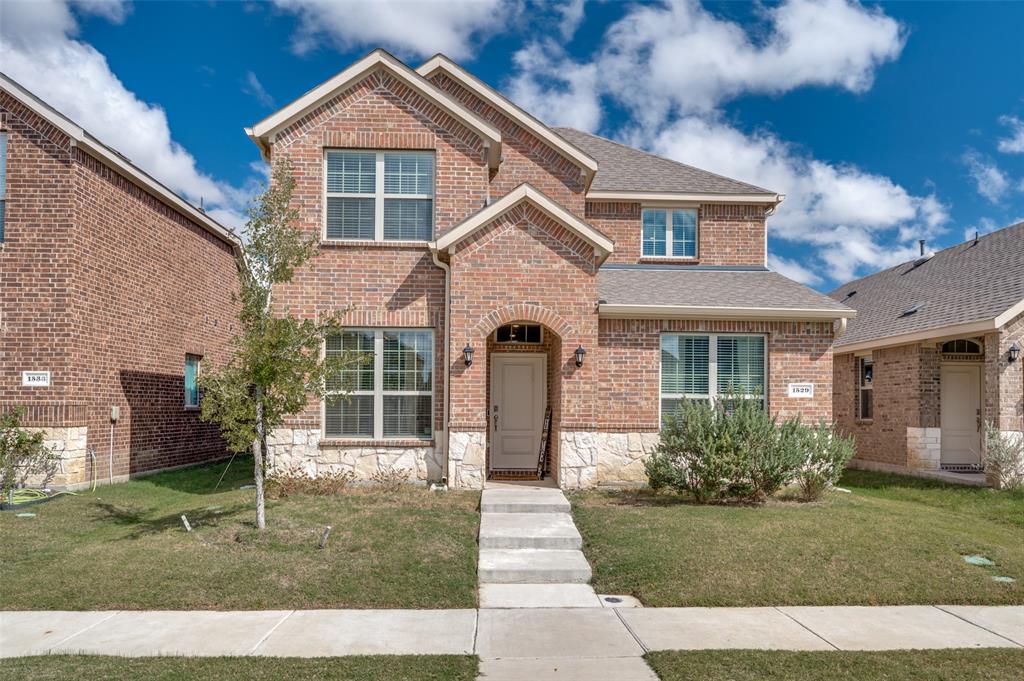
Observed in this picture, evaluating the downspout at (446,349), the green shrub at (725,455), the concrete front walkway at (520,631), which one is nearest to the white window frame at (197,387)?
the downspout at (446,349)

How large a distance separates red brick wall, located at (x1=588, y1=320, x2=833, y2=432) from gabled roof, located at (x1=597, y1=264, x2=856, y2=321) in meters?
0.21

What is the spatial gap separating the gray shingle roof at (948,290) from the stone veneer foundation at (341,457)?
10905mm

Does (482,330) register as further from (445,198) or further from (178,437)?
(178,437)

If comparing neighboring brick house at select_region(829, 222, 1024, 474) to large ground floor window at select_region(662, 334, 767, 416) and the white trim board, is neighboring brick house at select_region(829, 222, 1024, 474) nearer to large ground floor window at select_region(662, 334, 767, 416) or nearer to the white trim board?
the white trim board

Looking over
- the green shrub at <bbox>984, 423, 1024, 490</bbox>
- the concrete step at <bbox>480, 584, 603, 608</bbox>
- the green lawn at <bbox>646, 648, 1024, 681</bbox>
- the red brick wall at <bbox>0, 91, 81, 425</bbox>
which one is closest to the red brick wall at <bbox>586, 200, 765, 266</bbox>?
the green shrub at <bbox>984, 423, 1024, 490</bbox>

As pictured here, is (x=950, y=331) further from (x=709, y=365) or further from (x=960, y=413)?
(x=709, y=365)

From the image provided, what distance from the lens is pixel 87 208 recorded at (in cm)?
1253

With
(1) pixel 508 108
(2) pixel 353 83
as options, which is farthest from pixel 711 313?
(2) pixel 353 83

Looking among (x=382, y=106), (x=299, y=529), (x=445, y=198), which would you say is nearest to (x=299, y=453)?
(x=299, y=529)

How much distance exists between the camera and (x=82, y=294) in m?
12.4

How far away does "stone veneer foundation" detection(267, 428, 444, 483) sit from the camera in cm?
1220

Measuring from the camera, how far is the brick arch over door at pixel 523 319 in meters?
11.9

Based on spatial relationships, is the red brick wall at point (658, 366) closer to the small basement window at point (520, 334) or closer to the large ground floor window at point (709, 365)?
the large ground floor window at point (709, 365)

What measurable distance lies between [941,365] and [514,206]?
10.9 m
